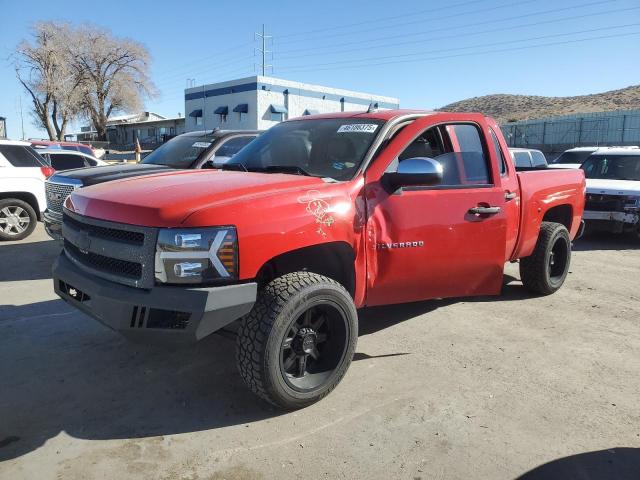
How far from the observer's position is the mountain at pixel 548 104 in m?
60.6

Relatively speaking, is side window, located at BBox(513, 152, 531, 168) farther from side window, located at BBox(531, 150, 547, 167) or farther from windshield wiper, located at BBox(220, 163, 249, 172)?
windshield wiper, located at BBox(220, 163, 249, 172)

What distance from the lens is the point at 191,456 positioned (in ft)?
8.93

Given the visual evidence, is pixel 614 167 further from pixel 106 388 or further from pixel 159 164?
pixel 106 388

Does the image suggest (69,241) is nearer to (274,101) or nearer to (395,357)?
(395,357)

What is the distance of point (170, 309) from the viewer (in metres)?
2.68

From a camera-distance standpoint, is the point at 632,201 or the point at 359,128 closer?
the point at 359,128

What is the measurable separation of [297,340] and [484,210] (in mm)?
Result: 1946

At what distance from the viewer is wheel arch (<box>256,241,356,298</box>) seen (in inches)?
131

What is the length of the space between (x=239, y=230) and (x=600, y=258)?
23.9 feet

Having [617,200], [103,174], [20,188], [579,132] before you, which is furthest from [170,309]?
[579,132]

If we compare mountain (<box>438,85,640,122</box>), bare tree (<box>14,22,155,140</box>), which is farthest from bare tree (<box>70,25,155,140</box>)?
mountain (<box>438,85,640,122</box>)

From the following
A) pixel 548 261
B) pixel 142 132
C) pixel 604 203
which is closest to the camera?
pixel 548 261

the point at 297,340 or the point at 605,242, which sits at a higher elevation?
the point at 297,340

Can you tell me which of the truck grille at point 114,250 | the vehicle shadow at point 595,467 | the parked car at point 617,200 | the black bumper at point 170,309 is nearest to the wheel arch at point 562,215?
the vehicle shadow at point 595,467
